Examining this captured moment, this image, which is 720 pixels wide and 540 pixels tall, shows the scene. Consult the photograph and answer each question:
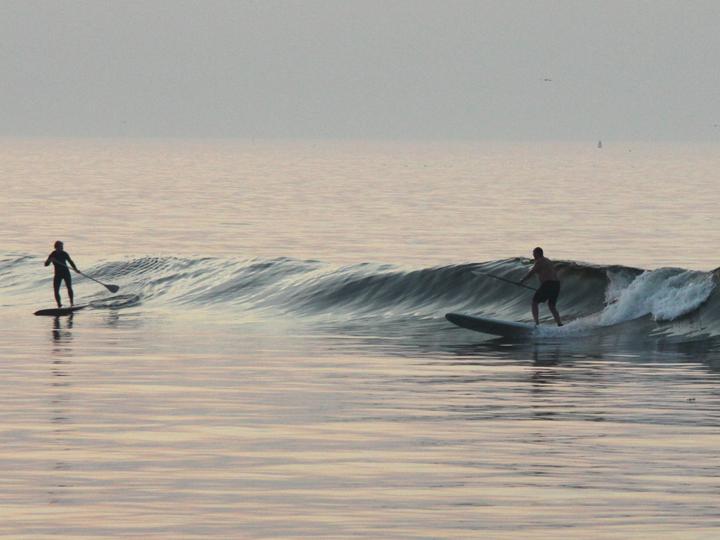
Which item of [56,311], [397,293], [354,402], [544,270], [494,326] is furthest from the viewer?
[397,293]

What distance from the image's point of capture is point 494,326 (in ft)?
104

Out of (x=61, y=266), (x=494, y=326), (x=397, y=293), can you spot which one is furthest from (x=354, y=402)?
(x=397, y=293)

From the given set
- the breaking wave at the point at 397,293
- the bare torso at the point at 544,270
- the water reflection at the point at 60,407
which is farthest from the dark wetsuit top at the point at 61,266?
the bare torso at the point at 544,270

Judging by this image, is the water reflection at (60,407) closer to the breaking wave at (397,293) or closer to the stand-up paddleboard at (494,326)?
the breaking wave at (397,293)

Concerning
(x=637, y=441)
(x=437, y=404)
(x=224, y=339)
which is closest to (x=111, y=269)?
(x=224, y=339)

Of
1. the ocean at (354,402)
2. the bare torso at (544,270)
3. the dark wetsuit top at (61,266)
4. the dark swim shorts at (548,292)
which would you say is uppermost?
the dark wetsuit top at (61,266)

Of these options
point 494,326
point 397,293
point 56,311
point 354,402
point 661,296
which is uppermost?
point 397,293

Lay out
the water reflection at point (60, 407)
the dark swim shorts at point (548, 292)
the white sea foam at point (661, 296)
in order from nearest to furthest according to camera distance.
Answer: the water reflection at point (60, 407) → the dark swim shorts at point (548, 292) → the white sea foam at point (661, 296)

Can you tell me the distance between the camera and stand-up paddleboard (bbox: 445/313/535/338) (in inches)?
1234

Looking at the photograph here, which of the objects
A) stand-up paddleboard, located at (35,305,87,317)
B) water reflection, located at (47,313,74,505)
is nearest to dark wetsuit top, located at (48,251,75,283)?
stand-up paddleboard, located at (35,305,87,317)

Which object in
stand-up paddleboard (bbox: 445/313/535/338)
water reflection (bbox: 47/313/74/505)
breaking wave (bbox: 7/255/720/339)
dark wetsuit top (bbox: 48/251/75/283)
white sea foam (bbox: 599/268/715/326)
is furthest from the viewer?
dark wetsuit top (bbox: 48/251/75/283)

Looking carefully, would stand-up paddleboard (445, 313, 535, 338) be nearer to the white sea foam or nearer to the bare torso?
the bare torso

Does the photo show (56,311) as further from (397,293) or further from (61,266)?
(397,293)

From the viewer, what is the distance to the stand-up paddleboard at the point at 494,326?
31.3 metres
